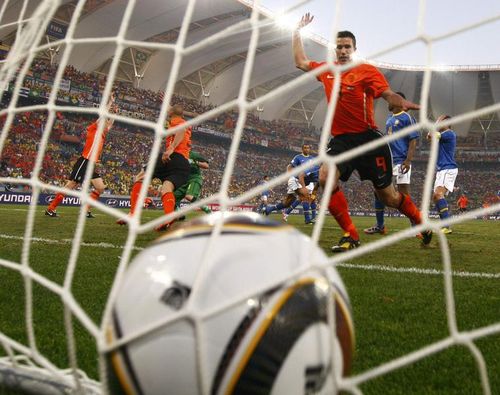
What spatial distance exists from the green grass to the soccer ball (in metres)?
0.56

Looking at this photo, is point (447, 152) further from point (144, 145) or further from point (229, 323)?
point (144, 145)

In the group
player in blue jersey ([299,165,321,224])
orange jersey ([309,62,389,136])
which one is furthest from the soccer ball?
player in blue jersey ([299,165,321,224])

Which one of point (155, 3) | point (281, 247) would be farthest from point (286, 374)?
point (155, 3)

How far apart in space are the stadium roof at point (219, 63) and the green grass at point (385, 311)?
A: 1730 cm

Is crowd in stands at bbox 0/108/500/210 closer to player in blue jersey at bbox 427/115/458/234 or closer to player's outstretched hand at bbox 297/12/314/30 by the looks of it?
player in blue jersey at bbox 427/115/458/234

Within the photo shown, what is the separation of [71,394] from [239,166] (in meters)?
32.1

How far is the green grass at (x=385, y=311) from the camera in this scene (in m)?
1.70

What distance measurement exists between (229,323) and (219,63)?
3196 cm

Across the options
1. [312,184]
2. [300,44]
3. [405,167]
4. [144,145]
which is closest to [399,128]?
[405,167]

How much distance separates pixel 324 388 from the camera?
109 centimetres

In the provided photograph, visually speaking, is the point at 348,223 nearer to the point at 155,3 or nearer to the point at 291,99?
the point at 155,3

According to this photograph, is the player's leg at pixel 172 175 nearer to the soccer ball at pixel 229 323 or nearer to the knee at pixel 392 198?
the knee at pixel 392 198

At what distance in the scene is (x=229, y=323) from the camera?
3.45ft

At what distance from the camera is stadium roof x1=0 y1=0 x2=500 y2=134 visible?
24.3 metres
